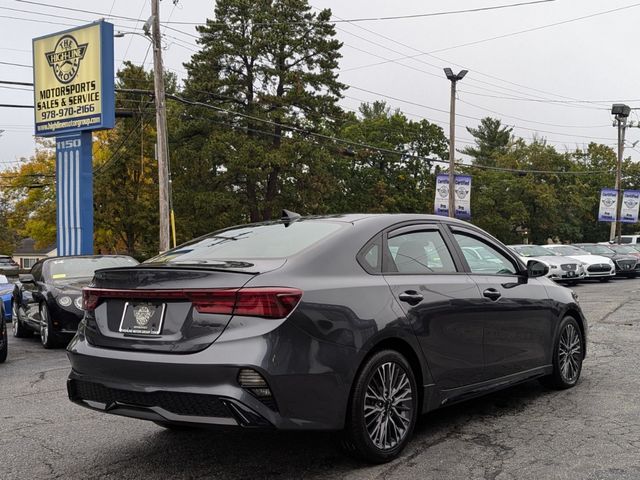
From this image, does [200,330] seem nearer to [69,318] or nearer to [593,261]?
[69,318]

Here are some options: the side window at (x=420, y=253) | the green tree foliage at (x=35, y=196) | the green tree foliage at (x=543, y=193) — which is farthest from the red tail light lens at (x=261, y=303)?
the green tree foliage at (x=543, y=193)

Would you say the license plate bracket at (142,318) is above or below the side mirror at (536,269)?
below

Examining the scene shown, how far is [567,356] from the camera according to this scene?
6.44m

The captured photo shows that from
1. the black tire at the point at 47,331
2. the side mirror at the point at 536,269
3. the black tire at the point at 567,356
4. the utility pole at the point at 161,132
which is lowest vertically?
the black tire at the point at 47,331

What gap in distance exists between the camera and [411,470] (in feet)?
13.9

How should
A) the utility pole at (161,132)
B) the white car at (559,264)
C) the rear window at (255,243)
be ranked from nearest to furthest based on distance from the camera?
the rear window at (255,243) < the utility pole at (161,132) < the white car at (559,264)

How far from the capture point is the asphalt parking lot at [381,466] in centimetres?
423

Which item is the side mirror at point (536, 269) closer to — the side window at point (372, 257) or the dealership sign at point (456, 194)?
the side window at point (372, 257)

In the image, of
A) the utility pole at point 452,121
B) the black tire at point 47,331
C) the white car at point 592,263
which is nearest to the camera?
the black tire at point 47,331

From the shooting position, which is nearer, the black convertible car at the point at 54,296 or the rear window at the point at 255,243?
the rear window at the point at 255,243

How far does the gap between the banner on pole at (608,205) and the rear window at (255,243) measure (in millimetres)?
42858

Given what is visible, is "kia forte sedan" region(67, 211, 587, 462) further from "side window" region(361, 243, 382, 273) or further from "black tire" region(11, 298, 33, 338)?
"black tire" region(11, 298, 33, 338)

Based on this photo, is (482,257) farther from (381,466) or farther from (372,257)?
(381,466)

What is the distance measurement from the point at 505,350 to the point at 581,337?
63.9 inches
